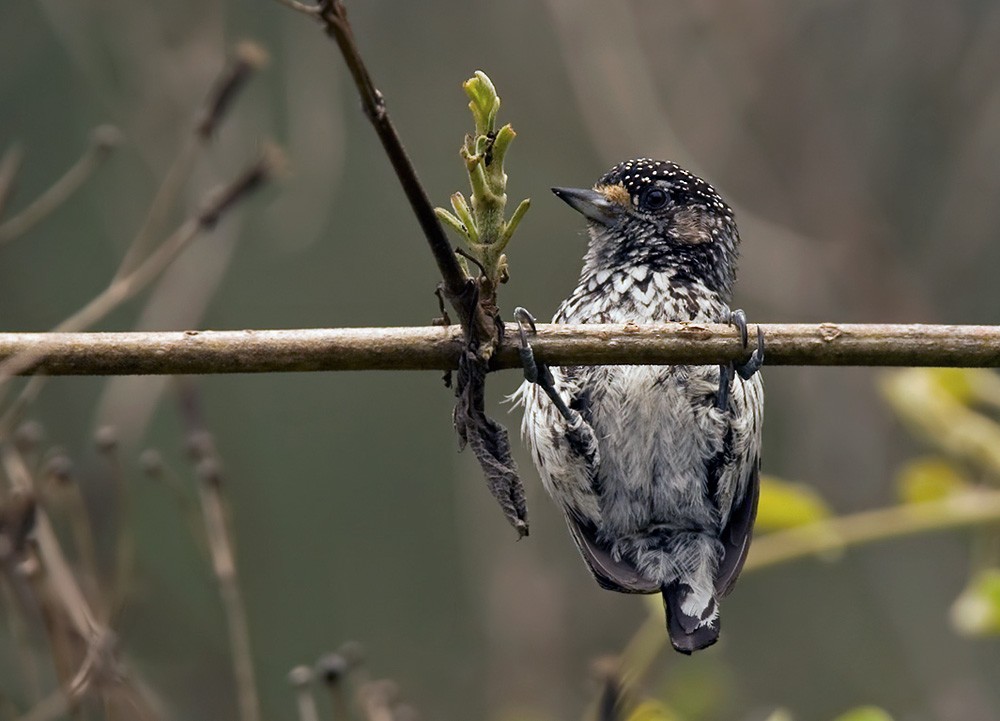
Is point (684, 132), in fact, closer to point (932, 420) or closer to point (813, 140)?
point (813, 140)

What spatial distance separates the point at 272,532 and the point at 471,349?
4.75 meters

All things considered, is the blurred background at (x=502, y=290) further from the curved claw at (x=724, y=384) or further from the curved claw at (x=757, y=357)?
the curved claw at (x=757, y=357)

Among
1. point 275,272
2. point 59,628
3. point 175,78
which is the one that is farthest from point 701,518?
point 275,272

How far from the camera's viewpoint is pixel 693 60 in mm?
6242

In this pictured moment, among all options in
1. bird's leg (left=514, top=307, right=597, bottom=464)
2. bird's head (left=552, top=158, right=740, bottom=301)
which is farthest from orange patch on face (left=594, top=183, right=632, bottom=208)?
bird's leg (left=514, top=307, right=597, bottom=464)

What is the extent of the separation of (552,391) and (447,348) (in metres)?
0.53

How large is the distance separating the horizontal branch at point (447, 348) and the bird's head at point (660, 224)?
1.27 meters

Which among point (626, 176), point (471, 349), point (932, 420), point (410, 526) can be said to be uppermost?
point (471, 349)

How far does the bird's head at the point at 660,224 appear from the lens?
12.3 feet

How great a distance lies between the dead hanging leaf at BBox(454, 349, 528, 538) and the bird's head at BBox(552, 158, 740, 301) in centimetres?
133

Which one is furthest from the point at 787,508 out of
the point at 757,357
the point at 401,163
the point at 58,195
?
the point at 58,195

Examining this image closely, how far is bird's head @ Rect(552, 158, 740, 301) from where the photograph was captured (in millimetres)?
3738

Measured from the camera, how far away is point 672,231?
3.78m

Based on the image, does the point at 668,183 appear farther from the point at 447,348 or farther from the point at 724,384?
the point at 447,348
